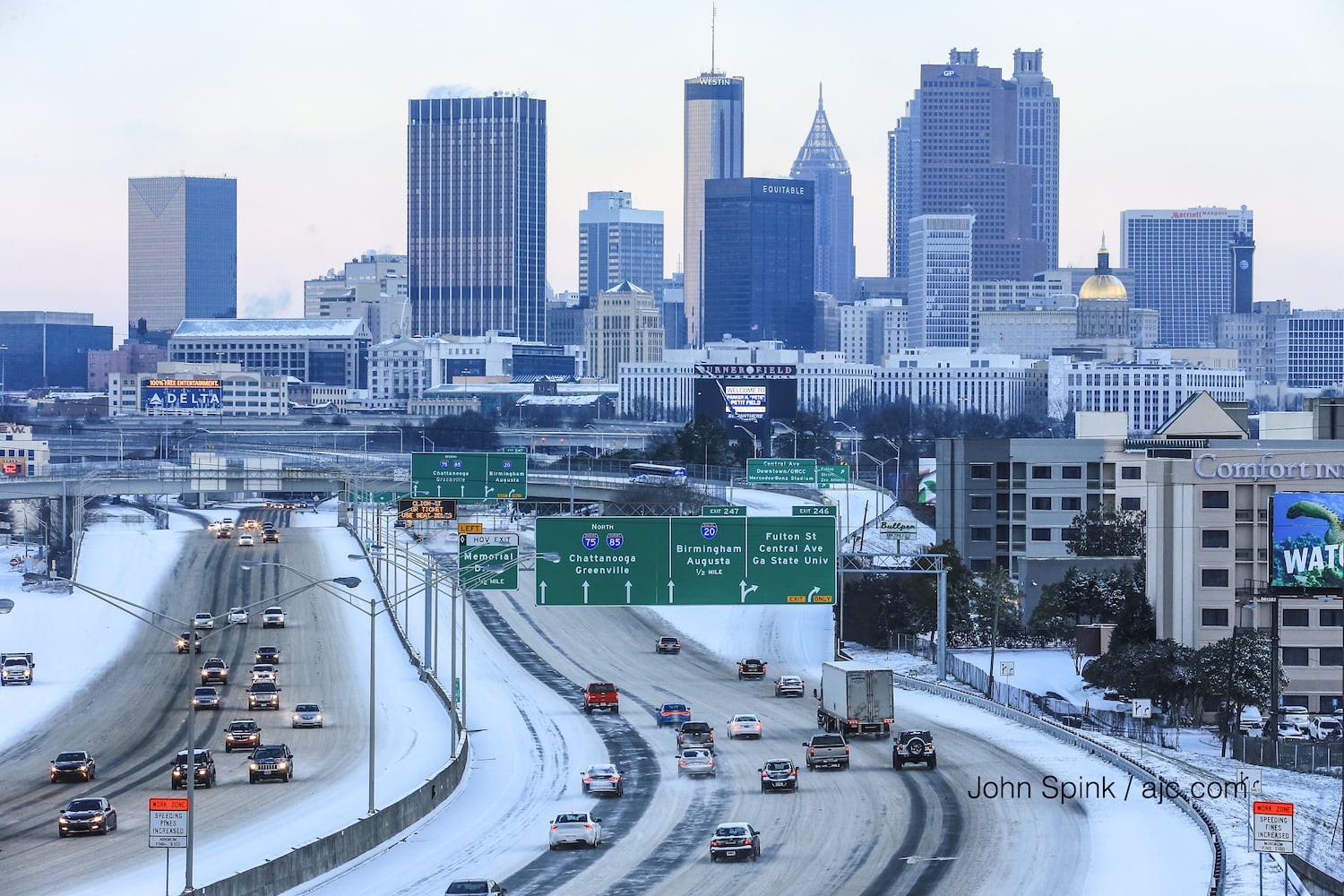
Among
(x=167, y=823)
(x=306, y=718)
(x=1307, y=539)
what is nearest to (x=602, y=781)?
(x=306, y=718)

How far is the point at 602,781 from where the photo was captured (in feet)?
212

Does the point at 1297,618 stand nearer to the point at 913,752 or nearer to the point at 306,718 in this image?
the point at 913,752

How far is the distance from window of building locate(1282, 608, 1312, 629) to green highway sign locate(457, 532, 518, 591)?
33354 mm

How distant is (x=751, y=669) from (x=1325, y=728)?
2677 cm

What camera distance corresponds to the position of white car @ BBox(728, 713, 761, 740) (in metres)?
76.8

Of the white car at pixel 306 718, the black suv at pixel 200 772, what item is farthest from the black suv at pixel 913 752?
the white car at pixel 306 718

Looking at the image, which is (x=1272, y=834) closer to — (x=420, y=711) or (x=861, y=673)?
(x=861, y=673)

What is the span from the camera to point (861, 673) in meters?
75.4

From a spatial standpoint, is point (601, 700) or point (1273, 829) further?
point (601, 700)

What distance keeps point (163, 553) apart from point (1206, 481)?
78199 millimetres

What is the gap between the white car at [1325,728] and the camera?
263ft

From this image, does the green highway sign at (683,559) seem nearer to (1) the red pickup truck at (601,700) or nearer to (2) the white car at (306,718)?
(1) the red pickup truck at (601,700)

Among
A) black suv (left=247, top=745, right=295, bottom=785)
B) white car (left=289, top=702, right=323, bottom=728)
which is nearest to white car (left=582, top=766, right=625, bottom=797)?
black suv (left=247, top=745, right=295, bottom=785)

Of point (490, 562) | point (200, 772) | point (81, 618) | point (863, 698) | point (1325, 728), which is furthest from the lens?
point (81, 618)
